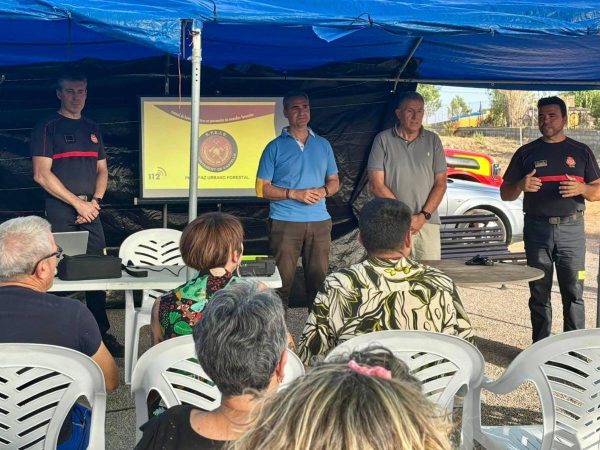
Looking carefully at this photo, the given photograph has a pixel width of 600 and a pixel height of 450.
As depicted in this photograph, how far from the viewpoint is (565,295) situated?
15.3 feet

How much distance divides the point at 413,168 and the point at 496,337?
58.4 inches

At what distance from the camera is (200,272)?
275 cm

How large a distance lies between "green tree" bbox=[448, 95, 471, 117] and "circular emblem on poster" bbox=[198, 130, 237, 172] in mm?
27535

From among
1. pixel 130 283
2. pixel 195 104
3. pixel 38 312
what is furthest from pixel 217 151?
pixel 38 312

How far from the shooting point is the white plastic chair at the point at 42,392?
88.6 inches

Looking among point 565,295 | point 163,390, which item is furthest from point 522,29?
point 163,390

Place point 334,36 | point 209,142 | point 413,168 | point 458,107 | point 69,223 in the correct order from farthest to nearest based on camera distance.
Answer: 1. point 458,107
2. point 209,142
3. point 413,168
4. point 69,223
5. point 334,36

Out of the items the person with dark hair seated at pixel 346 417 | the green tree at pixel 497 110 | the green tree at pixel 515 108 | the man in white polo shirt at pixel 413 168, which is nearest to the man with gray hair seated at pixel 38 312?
the person with dark hair seated at pixel 346 417

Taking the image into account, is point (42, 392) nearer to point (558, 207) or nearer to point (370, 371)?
point (370, 371)

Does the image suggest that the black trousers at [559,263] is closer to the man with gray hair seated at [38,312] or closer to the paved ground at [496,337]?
the paved ground at [496,337]

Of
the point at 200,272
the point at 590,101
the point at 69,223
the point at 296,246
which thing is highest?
the point at 590,101

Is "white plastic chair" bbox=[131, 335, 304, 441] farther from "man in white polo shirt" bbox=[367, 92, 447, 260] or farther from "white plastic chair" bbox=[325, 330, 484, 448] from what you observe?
"man in white polo shirt" bbox=[367, 92, 447, 260]

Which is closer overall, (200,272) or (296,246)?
→ (200,272)

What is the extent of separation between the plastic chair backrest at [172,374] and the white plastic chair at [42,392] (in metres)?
0.13
